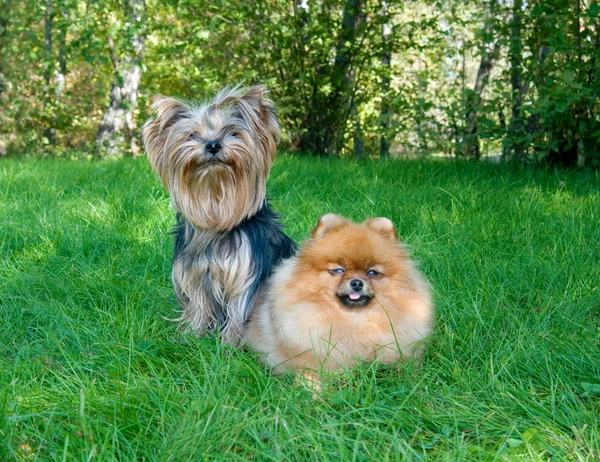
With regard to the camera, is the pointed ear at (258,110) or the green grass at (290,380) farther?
the pointed ear at (258,110)

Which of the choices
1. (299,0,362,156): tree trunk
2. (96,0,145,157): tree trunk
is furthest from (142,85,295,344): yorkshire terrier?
(96,0,145,157): tree trunk

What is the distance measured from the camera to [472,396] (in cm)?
261

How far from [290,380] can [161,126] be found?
170cm

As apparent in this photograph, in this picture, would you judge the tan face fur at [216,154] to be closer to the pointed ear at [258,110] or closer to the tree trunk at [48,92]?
the pointed ear at [258,110]

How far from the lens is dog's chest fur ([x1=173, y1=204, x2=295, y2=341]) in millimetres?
3586

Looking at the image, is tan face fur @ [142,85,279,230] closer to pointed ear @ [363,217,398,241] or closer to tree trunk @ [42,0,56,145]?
pointed ear @ [363,217,398,241]

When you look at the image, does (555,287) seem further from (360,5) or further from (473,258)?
(360,5)

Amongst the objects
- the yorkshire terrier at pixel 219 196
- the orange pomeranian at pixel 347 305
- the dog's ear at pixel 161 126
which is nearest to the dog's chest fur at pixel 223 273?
the yorkshire terrier at pixel 219 196

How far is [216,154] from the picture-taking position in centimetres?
351

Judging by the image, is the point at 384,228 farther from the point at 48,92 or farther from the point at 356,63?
the point at 48,92

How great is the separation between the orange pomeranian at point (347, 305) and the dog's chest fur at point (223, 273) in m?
0.64

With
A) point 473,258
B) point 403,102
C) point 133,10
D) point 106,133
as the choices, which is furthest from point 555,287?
point 106,133

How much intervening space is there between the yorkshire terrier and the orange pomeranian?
680mm

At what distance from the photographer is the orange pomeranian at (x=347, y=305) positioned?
2.84 metres
